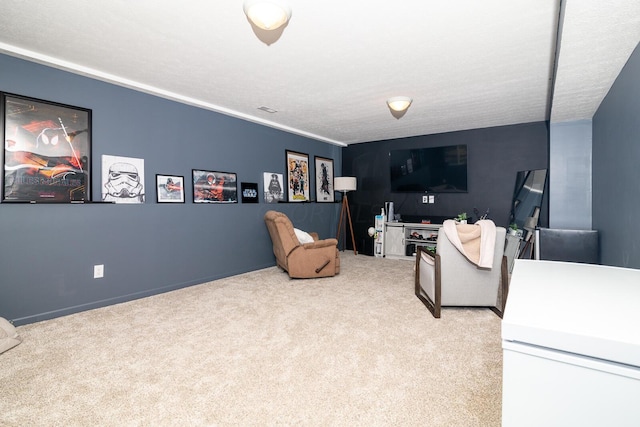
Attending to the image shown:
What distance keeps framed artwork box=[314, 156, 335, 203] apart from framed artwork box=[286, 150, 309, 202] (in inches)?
13.9

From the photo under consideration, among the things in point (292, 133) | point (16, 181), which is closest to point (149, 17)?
point (16, 181)

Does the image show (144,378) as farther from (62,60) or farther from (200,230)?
(62,60)

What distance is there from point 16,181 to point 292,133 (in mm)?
3871

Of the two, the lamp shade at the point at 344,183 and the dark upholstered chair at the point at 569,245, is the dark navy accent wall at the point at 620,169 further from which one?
the lamp shade at the point at 344,183

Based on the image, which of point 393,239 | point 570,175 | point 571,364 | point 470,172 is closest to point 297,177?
point 393,239

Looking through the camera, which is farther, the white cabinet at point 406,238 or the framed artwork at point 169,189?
the white cabinet at point 406,238

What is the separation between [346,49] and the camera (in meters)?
2.71

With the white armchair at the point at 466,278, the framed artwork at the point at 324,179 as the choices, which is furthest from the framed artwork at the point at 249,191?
the white armchair at the point at 466,278

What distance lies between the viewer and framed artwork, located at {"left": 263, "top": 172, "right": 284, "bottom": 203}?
17.2 ft

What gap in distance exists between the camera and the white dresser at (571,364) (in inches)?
21.3

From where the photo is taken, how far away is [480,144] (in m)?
5.56

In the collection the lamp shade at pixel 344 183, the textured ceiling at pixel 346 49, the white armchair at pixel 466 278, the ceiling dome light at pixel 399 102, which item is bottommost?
the white armchair at pixel 466 278

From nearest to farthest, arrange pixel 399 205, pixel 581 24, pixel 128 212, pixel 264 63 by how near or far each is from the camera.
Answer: pixel 581 24 < pixel 264 63 < pixel 128 212 < pixel 399 205

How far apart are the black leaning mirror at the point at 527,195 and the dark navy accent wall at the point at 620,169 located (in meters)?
1.25
